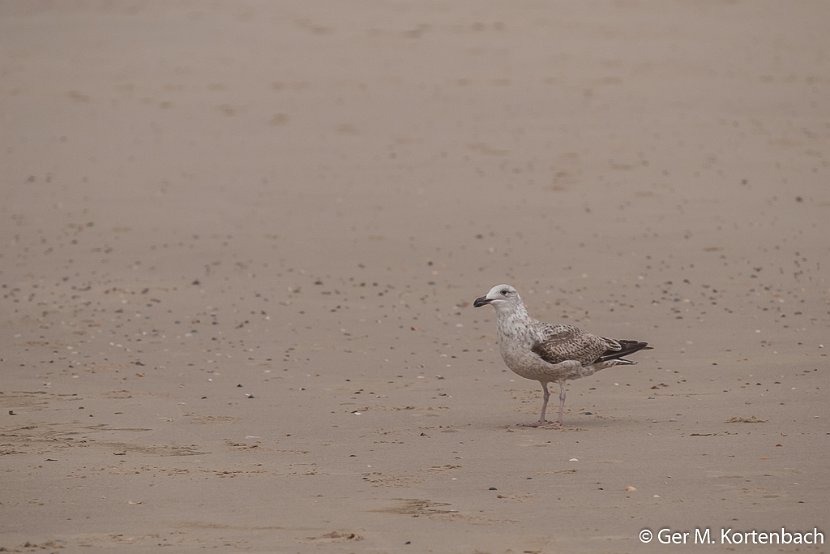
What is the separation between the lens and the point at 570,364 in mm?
9633

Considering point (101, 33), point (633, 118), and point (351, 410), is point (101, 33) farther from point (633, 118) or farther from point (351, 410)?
point (351, 410)

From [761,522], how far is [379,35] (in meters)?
17.5

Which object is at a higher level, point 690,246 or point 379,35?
point 379,35

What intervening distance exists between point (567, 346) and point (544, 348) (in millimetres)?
168

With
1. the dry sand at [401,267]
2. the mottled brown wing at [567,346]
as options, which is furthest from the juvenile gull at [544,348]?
the dry sand at [401,267]

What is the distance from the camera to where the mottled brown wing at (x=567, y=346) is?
31.4 feet

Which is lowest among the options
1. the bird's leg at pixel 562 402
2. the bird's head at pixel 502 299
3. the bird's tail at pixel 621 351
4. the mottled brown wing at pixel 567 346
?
the bird's leg at pixel 562 402

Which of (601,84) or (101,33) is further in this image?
(101,33)

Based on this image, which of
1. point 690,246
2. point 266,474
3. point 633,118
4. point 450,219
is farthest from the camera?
point 633,118

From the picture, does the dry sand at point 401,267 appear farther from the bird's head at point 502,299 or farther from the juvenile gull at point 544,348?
the bird's head at point 502,299

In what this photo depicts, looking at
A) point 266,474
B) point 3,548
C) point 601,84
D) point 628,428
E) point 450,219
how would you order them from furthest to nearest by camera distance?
point 601,84 < point 450,219 < point 628,428 < point 266,474 < point 3,548

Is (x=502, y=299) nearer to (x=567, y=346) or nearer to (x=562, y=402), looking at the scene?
(x=567, y=346)

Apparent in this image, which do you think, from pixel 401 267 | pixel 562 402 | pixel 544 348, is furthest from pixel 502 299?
pixel 401 267

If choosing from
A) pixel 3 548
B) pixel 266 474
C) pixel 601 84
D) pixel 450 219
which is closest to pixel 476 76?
pixel 601 84
